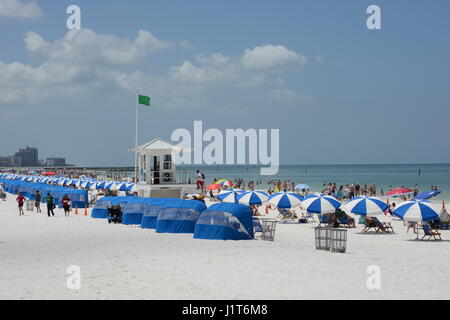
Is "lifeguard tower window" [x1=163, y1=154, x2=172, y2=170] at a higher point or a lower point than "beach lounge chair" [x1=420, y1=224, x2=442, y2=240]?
higher

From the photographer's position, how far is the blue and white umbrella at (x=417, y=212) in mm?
17547

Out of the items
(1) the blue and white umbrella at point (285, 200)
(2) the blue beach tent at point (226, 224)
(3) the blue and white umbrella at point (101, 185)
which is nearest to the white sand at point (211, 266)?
(2) the blue beach tent at point (226, 224)

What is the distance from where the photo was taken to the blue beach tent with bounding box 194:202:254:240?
17906 millimetres

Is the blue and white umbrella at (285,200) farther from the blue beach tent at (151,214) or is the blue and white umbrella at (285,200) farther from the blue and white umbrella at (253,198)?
the blue beach tent at (151,214)

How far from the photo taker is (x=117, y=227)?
73.5 feet

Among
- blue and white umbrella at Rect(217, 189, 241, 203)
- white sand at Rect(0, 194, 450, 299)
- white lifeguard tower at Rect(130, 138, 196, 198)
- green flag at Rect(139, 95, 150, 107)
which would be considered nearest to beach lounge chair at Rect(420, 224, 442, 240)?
white sand at Rect(0, 194, 450, 299)

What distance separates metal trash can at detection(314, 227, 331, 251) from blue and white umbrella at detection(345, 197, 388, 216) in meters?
4.12

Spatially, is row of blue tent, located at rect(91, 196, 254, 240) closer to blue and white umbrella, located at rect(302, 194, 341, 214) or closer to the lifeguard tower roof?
blue and white umbrella, located at rect(302, 194, 341, 214)

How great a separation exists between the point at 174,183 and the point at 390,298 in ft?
73.9

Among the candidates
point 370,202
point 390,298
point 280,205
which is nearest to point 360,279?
point 390,298

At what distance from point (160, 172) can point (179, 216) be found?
11.5m

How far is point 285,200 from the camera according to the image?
2362 centimetres
